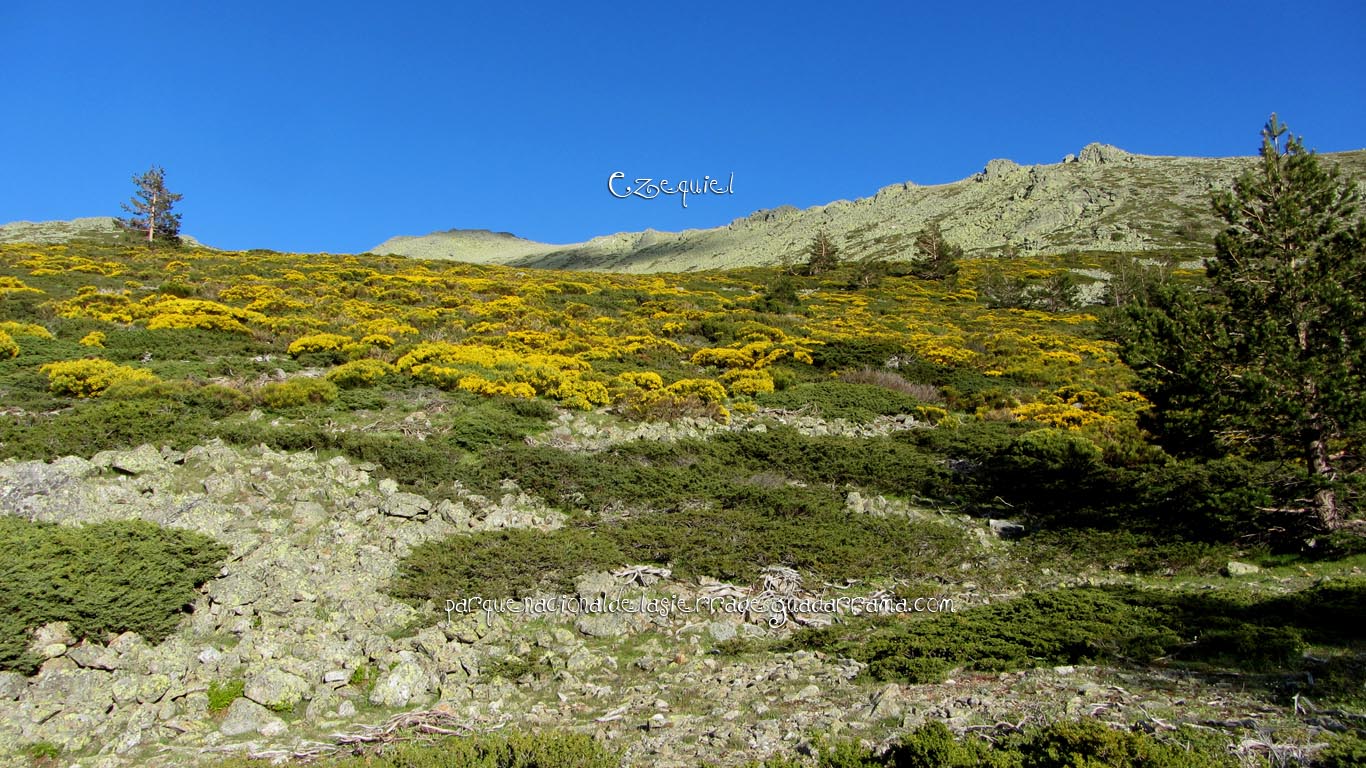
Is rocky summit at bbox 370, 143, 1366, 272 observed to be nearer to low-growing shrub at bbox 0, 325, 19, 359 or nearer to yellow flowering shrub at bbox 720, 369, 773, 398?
yellow flowering shrub at bbox 720, 369, 773, 398

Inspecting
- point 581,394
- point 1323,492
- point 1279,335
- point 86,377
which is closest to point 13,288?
point 86,377

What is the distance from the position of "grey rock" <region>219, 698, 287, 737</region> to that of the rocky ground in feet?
0.08

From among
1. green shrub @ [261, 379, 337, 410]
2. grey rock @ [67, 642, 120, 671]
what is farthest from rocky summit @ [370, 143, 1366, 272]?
grey rock @ [67, 642, 120, 671]

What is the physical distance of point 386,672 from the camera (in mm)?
6910

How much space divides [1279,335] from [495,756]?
440 inches

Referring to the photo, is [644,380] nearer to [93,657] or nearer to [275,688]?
[275,688]

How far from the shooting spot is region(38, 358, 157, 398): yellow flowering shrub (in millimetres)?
13148

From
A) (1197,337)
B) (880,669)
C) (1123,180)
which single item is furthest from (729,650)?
(1123,180)

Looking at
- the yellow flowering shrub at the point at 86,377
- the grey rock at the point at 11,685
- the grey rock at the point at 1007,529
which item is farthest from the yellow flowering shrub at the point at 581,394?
the grey rock at the point at 11,685

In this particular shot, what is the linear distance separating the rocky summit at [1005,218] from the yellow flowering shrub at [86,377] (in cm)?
6872

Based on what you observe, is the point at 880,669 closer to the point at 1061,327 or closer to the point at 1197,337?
the point at 1197,337

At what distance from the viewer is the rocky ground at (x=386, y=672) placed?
5625 millimetres

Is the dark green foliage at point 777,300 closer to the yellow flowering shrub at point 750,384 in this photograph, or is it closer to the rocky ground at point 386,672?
the yellow flowering shrub at point 750,384

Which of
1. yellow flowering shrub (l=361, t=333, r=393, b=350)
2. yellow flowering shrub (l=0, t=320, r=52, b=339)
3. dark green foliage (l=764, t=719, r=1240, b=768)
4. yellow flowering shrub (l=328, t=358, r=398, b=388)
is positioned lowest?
dark green foliage (l=764, t=719, r=1240, b=768)
